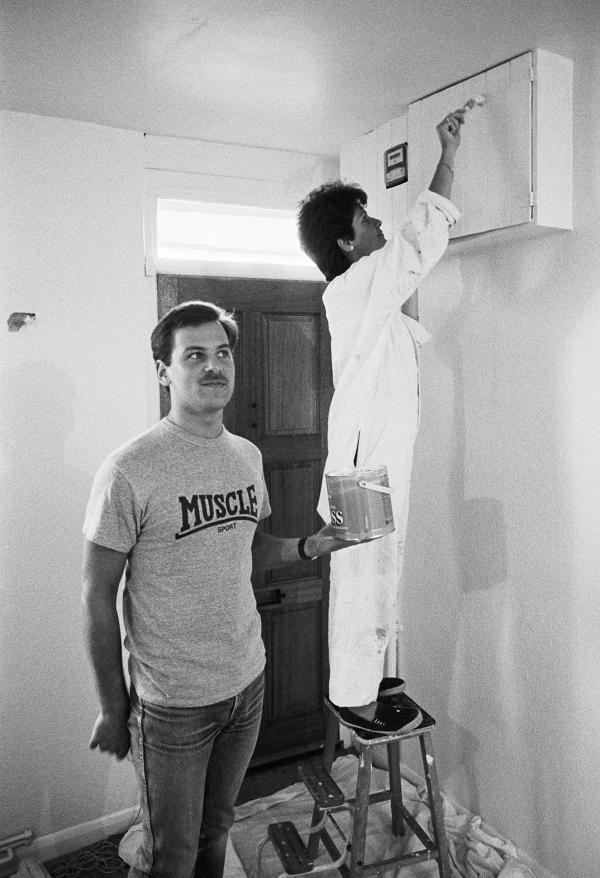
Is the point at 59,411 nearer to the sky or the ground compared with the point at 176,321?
nearer to the ground

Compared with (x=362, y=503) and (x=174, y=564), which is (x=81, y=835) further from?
(x=362, y=503)

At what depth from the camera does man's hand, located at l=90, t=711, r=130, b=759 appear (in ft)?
Answer: 5.76

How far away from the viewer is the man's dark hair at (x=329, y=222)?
84.7 inches

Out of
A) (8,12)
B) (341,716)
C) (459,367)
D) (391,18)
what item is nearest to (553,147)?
(391,18)

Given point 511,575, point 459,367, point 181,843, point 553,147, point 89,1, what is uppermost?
point 89,1

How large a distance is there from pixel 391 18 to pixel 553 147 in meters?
0.59

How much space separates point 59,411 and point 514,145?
5.53 feet

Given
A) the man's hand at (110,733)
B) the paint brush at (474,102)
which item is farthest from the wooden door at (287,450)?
the man's hand at (110,733)

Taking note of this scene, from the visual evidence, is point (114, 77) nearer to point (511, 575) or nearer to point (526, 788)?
point (511, 575)

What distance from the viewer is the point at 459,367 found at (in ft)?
8.34

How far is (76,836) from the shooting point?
2660 mm

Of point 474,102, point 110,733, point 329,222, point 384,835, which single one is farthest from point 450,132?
point 384,835

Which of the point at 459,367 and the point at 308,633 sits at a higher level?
the point at 459,367

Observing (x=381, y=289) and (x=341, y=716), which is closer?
(x=381, y=289)
